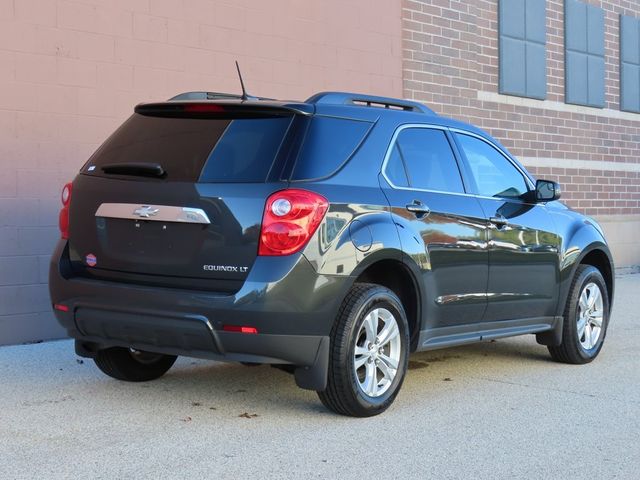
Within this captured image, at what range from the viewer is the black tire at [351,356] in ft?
18.4

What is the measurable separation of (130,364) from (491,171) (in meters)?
2.83

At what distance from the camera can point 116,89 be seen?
357 inches

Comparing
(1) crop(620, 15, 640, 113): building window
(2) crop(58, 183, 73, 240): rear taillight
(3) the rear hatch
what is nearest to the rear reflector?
(3) the rear hatch

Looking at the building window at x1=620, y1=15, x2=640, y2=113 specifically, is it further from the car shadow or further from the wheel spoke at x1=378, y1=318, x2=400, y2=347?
the wheel spoke at x1=378, y1=318, x2=400, y2=347

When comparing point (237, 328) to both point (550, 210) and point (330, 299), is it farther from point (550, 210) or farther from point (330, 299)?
point (550, 210)

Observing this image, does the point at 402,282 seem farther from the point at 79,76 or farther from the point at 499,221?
the point at 79,76

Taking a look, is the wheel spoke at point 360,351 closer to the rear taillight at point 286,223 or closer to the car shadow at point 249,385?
the car shadow at point 249,385

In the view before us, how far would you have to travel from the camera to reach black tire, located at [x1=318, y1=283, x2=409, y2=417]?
5.59 m

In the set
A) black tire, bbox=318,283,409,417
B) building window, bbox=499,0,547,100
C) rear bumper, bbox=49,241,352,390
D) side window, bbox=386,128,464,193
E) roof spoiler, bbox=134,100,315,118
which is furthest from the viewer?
building window, bbox=499,0,547,100

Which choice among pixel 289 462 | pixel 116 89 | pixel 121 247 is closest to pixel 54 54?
pixel 116 89

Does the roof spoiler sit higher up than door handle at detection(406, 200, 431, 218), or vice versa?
A: the roof spoiler

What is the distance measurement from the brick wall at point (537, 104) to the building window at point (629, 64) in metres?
0.12

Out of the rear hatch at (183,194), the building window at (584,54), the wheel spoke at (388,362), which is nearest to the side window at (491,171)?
the wheel spoke at (388,362)

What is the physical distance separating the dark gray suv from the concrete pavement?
13.0 inches
